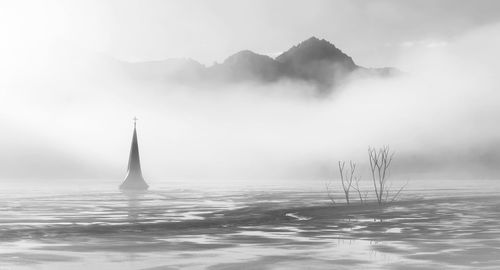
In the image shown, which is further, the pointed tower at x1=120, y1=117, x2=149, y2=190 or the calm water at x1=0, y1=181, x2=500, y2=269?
the pointed tower at x1=120, y1=117, x2=149, y2=190

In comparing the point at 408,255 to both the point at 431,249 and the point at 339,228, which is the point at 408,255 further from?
the point at 339,228

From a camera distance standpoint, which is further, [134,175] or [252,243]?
[134,175]

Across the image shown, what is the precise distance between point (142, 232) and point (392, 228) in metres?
14.3

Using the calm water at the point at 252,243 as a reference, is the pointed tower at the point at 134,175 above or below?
above

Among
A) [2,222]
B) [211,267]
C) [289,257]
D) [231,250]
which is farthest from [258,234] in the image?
[2,222]

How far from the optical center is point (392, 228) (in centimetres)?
4469

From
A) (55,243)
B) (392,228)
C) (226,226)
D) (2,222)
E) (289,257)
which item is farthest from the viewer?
(2,222)

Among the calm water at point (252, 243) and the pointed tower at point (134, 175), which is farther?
the pointed tower at point (134, 175)

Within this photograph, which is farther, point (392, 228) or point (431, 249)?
point (392, 228)

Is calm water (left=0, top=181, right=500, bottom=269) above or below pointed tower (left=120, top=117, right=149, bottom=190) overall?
below

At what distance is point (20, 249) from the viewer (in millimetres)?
32281

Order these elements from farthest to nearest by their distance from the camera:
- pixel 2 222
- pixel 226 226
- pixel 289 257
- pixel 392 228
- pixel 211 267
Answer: pixel 2 222 < pixel 226 226 < pixel 392 228 < pixel 289 257 < pixel 211 267

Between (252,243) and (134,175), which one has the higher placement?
(134,175)

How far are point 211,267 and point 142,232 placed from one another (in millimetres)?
16907
